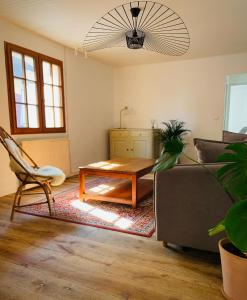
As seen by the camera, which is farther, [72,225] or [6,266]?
[72,225]

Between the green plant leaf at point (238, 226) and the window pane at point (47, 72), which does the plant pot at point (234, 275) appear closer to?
the green plant leaf at point (238, 226)

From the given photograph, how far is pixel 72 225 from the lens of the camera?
221cm

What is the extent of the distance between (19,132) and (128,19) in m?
2.15

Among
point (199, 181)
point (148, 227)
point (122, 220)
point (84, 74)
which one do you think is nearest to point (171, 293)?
point (199, 181)

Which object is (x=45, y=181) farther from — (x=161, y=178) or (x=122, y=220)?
(x=161, y=178)

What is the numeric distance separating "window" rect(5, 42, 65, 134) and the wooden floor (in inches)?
72.3

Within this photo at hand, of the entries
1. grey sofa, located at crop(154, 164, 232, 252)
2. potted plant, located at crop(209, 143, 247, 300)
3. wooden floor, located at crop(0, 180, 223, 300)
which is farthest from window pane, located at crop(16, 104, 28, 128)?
potted plant, located at crop(209, 143, 247, 300)

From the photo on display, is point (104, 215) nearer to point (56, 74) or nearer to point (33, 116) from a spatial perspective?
point (33, 116)

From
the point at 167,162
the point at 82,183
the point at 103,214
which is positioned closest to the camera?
the point at 167,162

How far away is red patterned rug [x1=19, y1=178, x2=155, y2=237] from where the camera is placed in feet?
7.16

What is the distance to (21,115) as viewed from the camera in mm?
3398

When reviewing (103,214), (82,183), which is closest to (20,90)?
(82,183)

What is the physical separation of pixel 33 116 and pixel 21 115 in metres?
0.23

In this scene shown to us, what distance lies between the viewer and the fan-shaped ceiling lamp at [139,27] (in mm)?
2613
